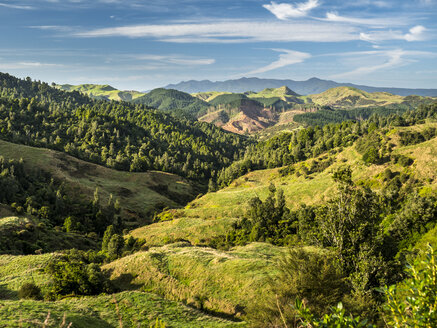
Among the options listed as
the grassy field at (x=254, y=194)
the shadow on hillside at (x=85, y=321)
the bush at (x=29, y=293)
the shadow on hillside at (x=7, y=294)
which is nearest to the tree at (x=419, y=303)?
→ the shadow on hillside at (x=85, y=321)

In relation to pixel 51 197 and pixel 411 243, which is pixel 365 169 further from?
pixel 51 197

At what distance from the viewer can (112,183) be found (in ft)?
515

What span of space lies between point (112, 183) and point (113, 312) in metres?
140

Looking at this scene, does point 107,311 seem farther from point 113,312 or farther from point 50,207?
point 50,207

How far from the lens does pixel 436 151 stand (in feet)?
357

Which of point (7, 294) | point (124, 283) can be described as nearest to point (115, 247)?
point (124, 283)

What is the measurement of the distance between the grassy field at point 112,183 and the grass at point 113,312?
9521 centimetres

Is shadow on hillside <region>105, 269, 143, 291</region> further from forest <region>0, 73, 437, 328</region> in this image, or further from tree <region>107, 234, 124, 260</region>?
tree <region>107, 234, 124, 260</region>

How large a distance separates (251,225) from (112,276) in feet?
149

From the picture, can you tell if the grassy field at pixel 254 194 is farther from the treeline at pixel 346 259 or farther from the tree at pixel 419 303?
the tree at pixel 419 303

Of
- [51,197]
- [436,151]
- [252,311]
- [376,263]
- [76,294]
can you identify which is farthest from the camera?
[51,197]

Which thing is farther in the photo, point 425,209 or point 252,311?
point 425,209

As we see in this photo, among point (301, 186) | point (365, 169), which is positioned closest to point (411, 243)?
point (301, 186)

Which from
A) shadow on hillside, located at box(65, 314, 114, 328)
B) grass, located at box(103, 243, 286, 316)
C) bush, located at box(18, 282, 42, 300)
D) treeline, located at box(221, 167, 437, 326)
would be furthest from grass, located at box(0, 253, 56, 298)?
treeline, located at box(221, 167, 437, 326)
